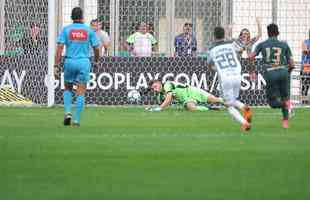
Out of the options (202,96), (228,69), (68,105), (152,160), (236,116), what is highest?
(228,69)

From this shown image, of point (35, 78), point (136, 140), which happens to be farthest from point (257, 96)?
point (136, 140)

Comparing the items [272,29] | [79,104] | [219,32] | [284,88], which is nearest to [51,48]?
[79,104]

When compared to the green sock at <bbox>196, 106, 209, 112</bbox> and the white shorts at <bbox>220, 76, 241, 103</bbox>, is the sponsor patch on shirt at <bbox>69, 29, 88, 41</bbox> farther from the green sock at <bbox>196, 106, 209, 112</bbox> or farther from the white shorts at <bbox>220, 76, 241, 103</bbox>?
the green sock at <bbox>196, 106, 209, 112</bbox>

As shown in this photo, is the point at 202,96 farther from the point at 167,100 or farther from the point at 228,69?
the point at 228,69

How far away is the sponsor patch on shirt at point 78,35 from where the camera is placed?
67.8 ft

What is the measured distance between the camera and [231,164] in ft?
41.8

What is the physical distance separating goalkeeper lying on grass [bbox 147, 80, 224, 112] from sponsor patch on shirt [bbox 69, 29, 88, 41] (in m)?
6.30

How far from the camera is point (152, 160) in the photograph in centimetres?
1324

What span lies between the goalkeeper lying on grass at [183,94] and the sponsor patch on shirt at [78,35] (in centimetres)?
630

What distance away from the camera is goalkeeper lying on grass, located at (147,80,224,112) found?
26.9 m

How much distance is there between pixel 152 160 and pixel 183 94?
13825 mm

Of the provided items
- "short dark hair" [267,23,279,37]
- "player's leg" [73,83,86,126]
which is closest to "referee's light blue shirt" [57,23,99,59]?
"player's leg" [73,83,86,126]

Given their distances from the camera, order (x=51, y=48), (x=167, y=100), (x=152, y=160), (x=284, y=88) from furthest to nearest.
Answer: (x=51, y=48)
(x=167, y=100)
(x=284, y=88)
(x=152, y=160)

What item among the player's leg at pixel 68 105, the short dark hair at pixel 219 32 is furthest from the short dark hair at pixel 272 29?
the player's leg at pixel 68 105
